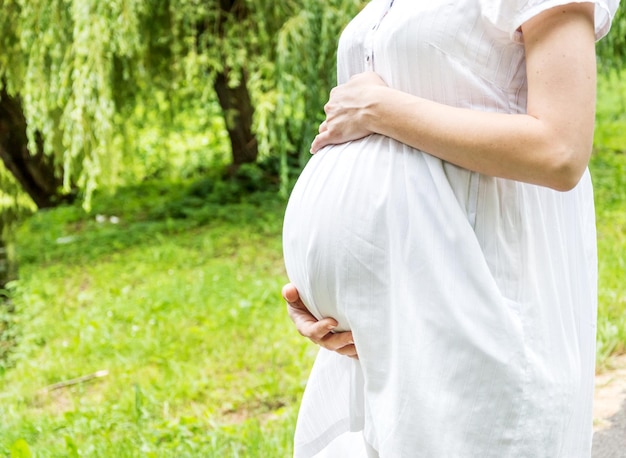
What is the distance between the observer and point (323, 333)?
141cm

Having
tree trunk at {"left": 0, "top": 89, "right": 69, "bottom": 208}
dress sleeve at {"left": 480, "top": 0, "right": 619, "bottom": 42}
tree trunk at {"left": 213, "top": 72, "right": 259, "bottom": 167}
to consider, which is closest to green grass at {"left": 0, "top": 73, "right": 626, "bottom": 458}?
tree trunk at {"left": 213, "top": 72, "right": 259, "bottom": 167}

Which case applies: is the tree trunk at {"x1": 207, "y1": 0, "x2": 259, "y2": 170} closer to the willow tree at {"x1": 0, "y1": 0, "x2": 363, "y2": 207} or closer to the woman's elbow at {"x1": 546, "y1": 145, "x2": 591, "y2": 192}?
the willow tree at {"x1": 0, "y1": 0, "x2": 363, "y2": 207}

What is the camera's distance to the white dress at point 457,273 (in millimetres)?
1231

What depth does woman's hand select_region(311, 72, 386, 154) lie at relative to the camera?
1.34m

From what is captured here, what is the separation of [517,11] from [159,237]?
6.55 meters

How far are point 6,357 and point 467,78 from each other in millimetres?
4744

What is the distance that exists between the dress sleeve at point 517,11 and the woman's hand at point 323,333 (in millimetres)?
556

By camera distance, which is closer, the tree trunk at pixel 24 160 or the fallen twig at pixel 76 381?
the fallen twig at pixel 76 381

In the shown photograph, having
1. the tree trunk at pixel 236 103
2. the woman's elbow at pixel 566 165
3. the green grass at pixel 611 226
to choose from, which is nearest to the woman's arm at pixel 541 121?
the woman's elbow at pixel 566 165

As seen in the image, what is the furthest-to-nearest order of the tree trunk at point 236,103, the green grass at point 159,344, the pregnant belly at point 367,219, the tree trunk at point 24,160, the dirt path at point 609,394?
1. the tree trunk at point 24,160
2. the tree trunk at point 236,103
3. the green grass at point 159,344
4. the dirt path at point 609,394
5. the pregnant belly at point 367,219

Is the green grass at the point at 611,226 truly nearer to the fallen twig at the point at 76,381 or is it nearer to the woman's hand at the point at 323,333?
the woman's hand at the point at 323,333

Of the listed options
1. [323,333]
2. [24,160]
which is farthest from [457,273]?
[24,160]

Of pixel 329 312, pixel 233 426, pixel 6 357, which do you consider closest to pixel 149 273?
pixel 6 357

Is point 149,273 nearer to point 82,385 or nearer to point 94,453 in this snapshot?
point 82,385
